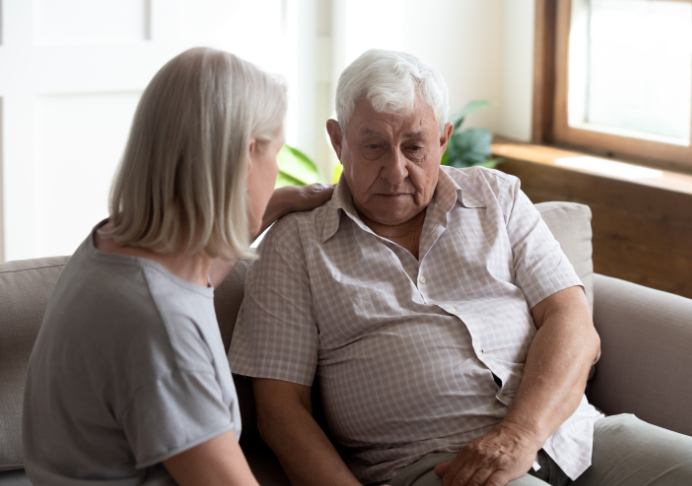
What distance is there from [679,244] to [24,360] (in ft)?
6.92

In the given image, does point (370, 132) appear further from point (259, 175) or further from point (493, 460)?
point (493, 460)

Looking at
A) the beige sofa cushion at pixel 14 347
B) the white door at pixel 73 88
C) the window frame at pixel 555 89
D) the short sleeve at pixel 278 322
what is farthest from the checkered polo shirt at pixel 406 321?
the window frame at pixel 555 89

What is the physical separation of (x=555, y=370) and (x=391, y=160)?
527 mm

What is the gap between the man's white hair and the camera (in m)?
1.53

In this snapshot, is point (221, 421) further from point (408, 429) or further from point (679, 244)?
point (679, 244)

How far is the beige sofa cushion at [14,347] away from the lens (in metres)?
1.38

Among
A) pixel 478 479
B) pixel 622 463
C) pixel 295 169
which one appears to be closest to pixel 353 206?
pixel 478 479

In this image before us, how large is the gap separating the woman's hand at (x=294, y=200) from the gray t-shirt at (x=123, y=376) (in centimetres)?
65

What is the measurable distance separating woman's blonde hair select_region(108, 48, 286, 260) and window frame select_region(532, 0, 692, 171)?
253 centimetres

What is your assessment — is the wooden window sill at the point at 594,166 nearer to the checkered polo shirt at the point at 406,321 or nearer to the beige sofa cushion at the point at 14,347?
the checkered polo shirt at the point at 406,321

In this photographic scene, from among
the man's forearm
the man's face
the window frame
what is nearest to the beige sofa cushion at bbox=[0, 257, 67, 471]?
the man's face

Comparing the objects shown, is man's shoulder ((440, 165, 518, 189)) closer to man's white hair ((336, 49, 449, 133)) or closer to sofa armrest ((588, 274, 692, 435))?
man's white hair ((336, 49, 449, 133))

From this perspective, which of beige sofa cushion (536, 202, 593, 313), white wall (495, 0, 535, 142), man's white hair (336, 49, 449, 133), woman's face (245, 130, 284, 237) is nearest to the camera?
woman's face (245, 130, 284, 237)

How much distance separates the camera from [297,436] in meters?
1.39
